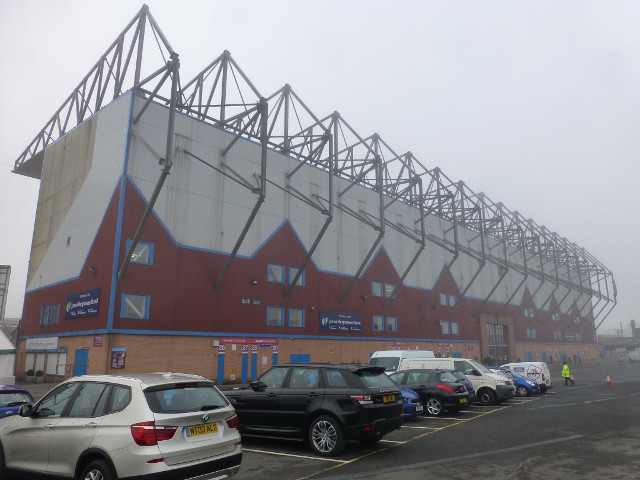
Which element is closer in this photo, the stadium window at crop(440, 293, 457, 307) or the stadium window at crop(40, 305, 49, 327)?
the stadium window at crop(40, 305, 49, 327)

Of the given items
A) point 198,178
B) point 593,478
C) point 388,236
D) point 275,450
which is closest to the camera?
point 593,478

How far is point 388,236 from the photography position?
40812mm

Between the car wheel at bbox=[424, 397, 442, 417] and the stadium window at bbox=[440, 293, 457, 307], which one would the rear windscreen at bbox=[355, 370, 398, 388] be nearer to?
the car wheel at bbox=[424, 397, 442, 417]

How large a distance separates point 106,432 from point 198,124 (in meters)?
24.4

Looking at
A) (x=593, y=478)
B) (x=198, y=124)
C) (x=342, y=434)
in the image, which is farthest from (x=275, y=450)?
(x=198, y=124)

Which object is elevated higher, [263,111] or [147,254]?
[263,111]

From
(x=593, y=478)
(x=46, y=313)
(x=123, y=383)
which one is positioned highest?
(x=46, y=313)

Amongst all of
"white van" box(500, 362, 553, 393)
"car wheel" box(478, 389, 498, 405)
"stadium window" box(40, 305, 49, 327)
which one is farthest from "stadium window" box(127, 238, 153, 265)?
"white van" box(500, 362, 553, 393)

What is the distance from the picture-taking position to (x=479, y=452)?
893cm

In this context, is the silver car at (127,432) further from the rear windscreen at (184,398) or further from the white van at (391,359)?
the white van at (391,359)

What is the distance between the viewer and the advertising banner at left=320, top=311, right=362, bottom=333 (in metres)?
32.6

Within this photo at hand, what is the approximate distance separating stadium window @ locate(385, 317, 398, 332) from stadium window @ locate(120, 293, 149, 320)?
2089 cm

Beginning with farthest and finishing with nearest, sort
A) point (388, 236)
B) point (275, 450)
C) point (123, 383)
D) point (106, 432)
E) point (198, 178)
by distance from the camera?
point (388, 236)
point (198, 178)
point (275, 450)
point (123, 383)
point (106, 432)

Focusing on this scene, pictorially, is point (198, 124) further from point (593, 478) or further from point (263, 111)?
point (593, 478)
